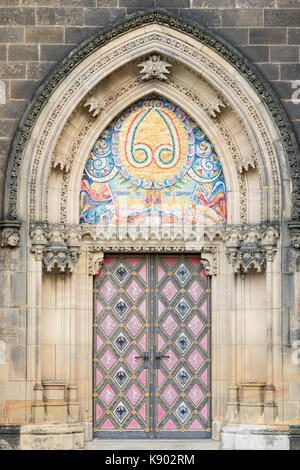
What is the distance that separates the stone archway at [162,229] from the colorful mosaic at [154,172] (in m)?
0.21

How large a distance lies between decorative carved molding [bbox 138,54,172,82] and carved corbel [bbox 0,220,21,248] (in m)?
2.69

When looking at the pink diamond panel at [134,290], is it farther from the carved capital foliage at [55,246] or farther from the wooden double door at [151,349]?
the carved capital foliage at [55,246]

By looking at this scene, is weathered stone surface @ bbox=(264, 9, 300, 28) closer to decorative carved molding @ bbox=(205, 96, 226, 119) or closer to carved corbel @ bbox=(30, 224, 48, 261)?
decorative carved molding @ bbox=(205, 96, 226, 119)

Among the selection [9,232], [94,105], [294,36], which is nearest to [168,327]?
[9,232]

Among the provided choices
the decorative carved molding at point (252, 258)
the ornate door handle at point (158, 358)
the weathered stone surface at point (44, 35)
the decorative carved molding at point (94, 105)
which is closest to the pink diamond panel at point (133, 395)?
the ornate door handle at point (158, 358)

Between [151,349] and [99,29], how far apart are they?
4.41m

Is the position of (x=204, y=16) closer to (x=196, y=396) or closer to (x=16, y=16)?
(x=16, y=16)

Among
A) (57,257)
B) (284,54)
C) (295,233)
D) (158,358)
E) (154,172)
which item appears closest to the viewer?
(295,233)

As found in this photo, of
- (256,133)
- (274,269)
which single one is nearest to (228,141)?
(256,133)

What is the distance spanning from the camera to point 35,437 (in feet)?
→ 50.8

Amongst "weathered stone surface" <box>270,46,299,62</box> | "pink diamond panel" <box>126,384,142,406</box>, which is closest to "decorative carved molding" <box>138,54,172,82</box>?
"weathered stone surface" <box>270,46,299,62</box>

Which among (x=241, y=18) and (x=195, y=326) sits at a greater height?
(x=241, y=18)

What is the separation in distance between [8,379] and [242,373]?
10.3 feet

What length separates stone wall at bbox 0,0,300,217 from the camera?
15789 mm
